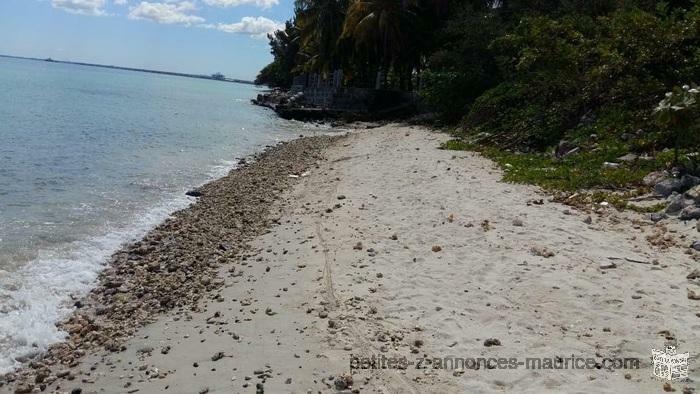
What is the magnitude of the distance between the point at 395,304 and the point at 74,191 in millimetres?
12060

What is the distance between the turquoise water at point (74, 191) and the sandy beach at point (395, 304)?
54 centimetres

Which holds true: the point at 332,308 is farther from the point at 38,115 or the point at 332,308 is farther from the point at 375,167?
the point at 38,115

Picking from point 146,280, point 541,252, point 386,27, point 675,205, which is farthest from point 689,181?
point 386,27

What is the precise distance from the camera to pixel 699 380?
422 cm

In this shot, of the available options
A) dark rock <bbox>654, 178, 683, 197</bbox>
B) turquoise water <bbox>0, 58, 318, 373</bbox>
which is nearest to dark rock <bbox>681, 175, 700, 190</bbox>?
dark rock <bbox>654, 178, 683, 197</bbox>

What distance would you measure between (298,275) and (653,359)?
14.8 ft

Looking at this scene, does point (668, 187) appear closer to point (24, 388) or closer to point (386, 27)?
point (24, 388)

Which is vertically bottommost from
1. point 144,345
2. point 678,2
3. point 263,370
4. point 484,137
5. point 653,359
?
point 144,345

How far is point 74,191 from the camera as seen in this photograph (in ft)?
48.5

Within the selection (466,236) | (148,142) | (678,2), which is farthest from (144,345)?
(678,2)

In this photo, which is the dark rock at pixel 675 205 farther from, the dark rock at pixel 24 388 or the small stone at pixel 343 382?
the dark rock at pixel 24 388

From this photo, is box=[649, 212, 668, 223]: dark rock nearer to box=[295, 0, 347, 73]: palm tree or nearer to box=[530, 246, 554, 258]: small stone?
box=[530, 246, 554, 258]: small stone

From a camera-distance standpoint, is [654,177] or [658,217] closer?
[658,217]

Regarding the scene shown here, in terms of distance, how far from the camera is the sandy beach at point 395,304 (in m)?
4.80
